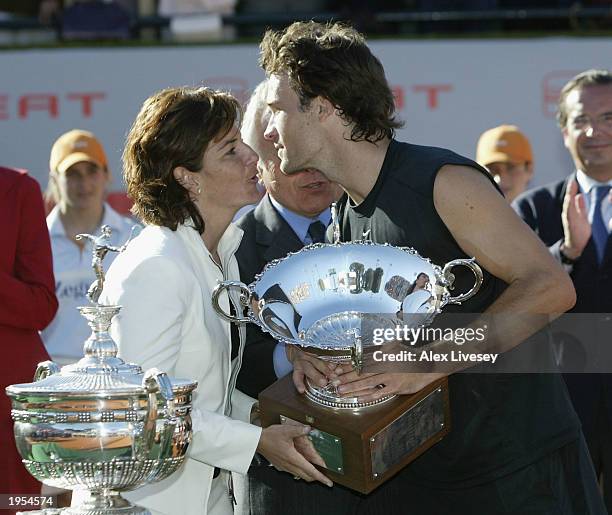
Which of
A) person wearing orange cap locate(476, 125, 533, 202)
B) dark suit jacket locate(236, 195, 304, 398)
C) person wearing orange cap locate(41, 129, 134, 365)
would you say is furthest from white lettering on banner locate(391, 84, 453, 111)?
dark suit jacket locate(236, 195, 304, 398)

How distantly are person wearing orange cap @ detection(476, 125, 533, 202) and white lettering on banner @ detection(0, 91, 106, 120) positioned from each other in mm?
1967

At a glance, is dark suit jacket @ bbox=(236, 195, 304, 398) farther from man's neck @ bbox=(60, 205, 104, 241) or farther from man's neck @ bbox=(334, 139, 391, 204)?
man's neck @ bbox=(60, 205, 104, 241)

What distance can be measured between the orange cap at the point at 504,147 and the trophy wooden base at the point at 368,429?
8.32ft

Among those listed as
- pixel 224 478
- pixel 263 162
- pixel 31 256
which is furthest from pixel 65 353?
pixel 224 478

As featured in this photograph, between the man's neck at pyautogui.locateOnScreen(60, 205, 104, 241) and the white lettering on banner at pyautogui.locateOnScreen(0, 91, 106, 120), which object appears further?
the white lettering on banner at pyautogui.locateOnScreen(0, 91, 106, 120)

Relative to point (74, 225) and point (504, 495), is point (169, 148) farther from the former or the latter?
point (74, 225)

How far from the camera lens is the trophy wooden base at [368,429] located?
246 cm

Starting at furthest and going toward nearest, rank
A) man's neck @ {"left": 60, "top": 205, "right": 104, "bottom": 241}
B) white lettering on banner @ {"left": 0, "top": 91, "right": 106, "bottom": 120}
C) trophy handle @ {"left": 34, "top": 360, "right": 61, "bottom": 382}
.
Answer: white lettering on banner @ {"left": 0, "top": 91, "right": 106, "bottom": 120} → man's neck @ {"left": 60, "top": 205, "right": 104, "bottom": 241} → trophy handle @ {"left": 34, "top": 360, "right": 61, "bottom": 382}

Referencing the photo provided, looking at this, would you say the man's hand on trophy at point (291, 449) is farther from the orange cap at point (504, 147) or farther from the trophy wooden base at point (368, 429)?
the orange cap at point (504, 147)

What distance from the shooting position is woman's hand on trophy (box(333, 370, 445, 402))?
255cm

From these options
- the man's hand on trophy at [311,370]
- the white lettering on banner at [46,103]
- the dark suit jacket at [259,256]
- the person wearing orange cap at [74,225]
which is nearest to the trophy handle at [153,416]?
the man's hand on trophy at [311,370]

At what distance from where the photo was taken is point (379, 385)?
2.56 m

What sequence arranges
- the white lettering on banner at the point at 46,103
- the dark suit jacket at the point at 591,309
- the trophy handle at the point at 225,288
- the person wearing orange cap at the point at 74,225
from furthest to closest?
the white lettering on banner at the point at 46,103
the person wearing orange cap at the point at 74,225
the dark suit jacket at the point at 591,309
the trophy handle at the point at 225,288

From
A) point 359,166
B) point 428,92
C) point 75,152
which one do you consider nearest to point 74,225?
point 75,152
